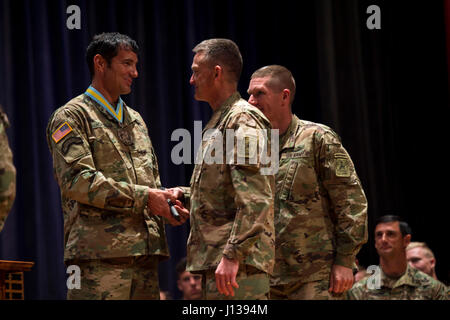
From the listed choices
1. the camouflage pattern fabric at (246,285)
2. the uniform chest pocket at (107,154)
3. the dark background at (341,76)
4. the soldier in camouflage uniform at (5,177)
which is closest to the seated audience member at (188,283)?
the dark background at (341,76)

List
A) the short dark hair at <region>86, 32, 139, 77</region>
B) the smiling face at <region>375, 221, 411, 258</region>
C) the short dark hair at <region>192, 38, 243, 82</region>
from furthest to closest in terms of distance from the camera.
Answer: the smiling face at <region>375, 221, 411, 258</region> < the short dark hair at <region>86, 32, 139, 77</region> < the short dark hair at <region>192, 38, 243, 82</region>

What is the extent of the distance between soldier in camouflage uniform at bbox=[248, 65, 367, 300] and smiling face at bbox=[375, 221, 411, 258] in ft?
6.63

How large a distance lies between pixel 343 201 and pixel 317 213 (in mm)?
132

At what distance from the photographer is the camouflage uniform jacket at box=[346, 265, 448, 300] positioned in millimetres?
5141

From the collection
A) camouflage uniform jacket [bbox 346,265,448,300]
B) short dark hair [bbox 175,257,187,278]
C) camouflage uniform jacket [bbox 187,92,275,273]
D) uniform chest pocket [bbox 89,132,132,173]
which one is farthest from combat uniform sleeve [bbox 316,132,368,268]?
short dark hair [bbox 175,257,187,278]

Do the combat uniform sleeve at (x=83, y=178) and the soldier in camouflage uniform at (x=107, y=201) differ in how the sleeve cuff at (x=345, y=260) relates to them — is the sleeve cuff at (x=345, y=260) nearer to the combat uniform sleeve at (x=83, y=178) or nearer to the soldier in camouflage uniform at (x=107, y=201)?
the soldier in camouflage uniform at (x=107, y=201)

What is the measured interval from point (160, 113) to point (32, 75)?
1061mm

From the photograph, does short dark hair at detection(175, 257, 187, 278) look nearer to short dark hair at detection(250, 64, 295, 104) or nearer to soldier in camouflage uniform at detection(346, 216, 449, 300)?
soldier in camouflage uniform at detection(346, 216, 449, 300)

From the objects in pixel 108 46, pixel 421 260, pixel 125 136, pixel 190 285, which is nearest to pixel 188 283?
pixel 190 285

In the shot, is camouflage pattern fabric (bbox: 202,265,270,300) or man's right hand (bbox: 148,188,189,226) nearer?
camouflage pattern fabric (bbox: 202,265,270,300)

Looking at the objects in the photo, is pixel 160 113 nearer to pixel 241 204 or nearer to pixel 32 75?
pixel 32 75

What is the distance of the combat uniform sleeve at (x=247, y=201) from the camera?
258 centimetres

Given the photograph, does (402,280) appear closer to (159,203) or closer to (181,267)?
(181,267)
